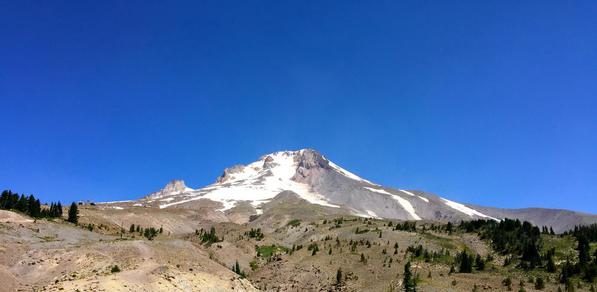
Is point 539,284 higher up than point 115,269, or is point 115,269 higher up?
point 539,284

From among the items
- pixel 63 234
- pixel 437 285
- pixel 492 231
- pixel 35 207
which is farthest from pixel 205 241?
pixel 492 231

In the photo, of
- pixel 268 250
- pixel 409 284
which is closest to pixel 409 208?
pixel 268 250

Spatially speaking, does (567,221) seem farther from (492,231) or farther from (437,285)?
(437,285)

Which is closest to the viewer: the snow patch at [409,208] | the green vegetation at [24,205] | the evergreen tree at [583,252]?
the evergreen tree at [583,252]

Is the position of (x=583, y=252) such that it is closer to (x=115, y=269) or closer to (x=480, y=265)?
(x=480, y=265)

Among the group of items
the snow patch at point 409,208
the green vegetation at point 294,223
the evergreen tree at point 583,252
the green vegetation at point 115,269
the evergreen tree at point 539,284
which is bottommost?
the green vegetation at point 115,269

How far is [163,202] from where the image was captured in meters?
188

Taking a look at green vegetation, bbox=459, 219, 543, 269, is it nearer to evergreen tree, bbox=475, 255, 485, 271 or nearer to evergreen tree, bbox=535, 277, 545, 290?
evergreen tree, bbox=475, 255, 485, 271

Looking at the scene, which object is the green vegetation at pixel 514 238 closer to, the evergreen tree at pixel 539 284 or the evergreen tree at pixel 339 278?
the evergreen tree at pixel 539 284

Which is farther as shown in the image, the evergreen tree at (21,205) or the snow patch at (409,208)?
the snow patch at (409,208)

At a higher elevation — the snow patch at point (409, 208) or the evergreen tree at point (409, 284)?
the snow patch at point (409, 208)

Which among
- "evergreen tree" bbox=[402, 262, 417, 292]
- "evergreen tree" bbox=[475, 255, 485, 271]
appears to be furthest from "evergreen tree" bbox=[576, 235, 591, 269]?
"evergreen tree" bbox=[402, 262, 417, 292]

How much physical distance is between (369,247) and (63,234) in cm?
3422

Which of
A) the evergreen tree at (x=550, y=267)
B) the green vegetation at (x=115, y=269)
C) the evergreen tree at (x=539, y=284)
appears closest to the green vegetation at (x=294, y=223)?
the evergreen tree at (x=550, y=267)
